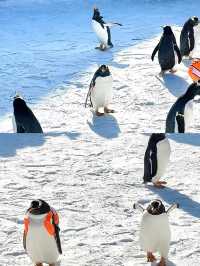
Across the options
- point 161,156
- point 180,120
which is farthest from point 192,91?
point 161,156

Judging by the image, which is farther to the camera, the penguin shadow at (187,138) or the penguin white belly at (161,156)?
the penguin shadow at (187,138)

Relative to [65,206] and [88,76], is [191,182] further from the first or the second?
[88,76]

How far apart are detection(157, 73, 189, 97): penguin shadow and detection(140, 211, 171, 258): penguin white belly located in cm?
497

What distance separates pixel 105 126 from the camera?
305 inches

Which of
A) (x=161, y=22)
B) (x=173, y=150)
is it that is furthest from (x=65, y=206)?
(x=161, y=22)

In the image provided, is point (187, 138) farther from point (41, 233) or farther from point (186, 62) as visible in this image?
point (186, 62)

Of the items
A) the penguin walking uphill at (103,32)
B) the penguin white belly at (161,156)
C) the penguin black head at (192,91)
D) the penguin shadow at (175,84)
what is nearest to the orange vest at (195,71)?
the penguin shadow at (175,84)

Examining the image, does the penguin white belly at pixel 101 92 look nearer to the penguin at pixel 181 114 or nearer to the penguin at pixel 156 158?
the penguin at pixel 181 114

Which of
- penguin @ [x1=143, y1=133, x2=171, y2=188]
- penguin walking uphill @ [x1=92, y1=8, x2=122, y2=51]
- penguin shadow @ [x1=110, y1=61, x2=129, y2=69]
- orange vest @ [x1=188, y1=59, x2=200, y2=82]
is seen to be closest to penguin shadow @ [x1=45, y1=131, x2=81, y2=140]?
penguin @ [x1=143, y1=133, x2=171, y2=188]

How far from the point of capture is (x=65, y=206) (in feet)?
17.4

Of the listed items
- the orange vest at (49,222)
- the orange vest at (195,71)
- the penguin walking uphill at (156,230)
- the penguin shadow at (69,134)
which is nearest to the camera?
the orange vest at (49,222)

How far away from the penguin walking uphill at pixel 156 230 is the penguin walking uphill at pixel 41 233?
1.97 ft

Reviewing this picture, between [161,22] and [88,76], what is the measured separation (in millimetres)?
4573

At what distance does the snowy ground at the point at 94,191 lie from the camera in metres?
4.59
